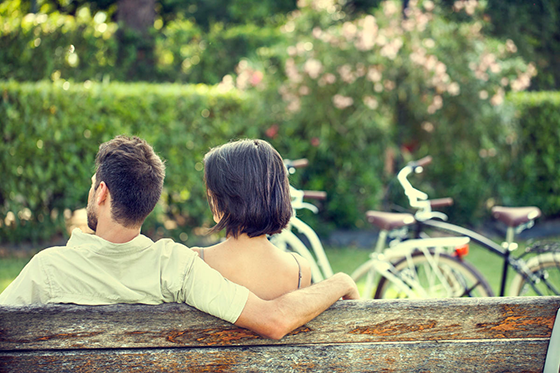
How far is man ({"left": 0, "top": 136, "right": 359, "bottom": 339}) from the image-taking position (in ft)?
4.75

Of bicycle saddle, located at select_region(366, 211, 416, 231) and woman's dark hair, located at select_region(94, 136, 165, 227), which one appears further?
bicycle saddle, located at select_region(366, 211, 416, 231)

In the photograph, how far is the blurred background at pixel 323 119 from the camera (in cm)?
556

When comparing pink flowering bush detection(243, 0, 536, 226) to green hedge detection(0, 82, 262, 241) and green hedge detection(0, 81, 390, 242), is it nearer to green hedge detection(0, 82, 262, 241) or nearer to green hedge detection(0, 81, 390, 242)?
green hedge detection(0, 81, 390, 242)

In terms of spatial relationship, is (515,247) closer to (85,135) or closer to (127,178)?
(127,178)

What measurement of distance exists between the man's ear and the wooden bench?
Answer: 0.38 metres

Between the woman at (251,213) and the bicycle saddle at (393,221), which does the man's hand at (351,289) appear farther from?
the bicycle saddle at (393,221)

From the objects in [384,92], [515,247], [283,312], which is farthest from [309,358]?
[384,92]

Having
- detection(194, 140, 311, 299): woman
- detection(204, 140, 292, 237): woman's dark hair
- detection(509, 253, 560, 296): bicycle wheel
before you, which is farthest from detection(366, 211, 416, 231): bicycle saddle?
detection(204, 140, 292, 237): woman's dark hair

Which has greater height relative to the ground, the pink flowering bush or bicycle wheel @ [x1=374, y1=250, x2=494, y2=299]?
the pink flowering bush

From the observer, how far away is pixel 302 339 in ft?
4.90

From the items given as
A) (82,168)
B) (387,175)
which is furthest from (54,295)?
(387,175)

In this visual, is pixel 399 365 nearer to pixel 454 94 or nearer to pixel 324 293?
pixel 324 293

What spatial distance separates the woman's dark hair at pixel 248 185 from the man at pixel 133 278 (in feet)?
0.81

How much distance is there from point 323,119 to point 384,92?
32.2 inches
